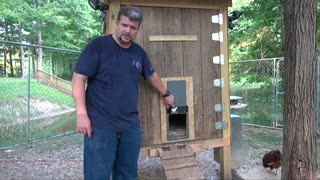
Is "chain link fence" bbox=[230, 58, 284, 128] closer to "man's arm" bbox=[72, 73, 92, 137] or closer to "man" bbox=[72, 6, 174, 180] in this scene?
"man" bbox=[72, 6, 174, 180]

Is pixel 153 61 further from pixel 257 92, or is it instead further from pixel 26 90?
pixel 26 90

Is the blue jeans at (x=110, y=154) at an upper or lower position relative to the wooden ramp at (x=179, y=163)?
→ upper

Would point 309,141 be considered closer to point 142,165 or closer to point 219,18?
point 219,18

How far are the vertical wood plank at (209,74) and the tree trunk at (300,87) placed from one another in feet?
3.12

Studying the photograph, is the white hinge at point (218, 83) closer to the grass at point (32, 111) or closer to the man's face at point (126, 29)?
the man's face at point (126, 29)

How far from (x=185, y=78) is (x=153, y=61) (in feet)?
1.34

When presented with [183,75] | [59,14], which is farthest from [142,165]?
[59,14]

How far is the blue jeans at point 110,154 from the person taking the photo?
265 cm

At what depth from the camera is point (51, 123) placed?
8.69 meters

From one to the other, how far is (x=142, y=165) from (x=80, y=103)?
2.61 metres

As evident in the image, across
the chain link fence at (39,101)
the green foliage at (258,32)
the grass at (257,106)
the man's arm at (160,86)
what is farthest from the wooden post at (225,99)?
the grass at (257,106)

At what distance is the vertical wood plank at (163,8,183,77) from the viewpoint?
3.61m

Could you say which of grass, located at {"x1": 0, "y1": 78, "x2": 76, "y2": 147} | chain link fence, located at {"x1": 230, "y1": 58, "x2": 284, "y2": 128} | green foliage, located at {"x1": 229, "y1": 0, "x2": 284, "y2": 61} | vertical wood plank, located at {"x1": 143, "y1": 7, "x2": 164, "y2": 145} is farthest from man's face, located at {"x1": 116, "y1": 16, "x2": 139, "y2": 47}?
chain link fence, located at {"x1": 230, "y1": 58, "x2": 284, "y2": 128}

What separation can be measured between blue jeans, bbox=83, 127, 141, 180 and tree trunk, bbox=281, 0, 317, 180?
4.58 feet
